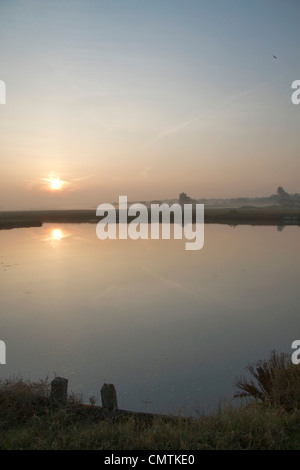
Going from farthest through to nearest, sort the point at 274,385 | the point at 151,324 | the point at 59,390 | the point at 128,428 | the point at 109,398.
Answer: the point at 151,324, the point at 274,385, the point at 59,390, the point at 109,398, the point at 128,428

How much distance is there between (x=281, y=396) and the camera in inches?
277

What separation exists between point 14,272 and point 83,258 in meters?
7.23

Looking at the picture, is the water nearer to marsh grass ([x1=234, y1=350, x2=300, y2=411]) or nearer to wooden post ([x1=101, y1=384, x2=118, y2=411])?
marsh grass ([x1=234, y1=350, x2=300, y2=411])

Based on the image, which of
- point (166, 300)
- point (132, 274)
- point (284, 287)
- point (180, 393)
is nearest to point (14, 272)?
point (132, 274)

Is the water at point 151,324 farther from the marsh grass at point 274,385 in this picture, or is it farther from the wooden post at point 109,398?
the wooden post at point 109,398

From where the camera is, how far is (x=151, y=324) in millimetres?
12500

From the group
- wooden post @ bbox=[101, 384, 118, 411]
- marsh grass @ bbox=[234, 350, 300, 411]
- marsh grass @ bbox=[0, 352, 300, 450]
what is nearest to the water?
marsh grass @ bbox=[234, 350, 300, 411]

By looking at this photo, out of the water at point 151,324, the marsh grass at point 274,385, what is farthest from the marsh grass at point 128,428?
the water at point 151,324

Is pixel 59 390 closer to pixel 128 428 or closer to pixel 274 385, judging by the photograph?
pixel 128 428

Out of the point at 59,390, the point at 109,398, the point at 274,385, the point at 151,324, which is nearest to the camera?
the point at 109,398

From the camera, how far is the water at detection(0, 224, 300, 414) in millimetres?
8195

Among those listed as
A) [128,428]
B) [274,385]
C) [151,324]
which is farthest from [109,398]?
[151,324]

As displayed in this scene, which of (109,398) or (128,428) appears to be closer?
(128,428)

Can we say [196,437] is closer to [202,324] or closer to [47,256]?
[202,324]
